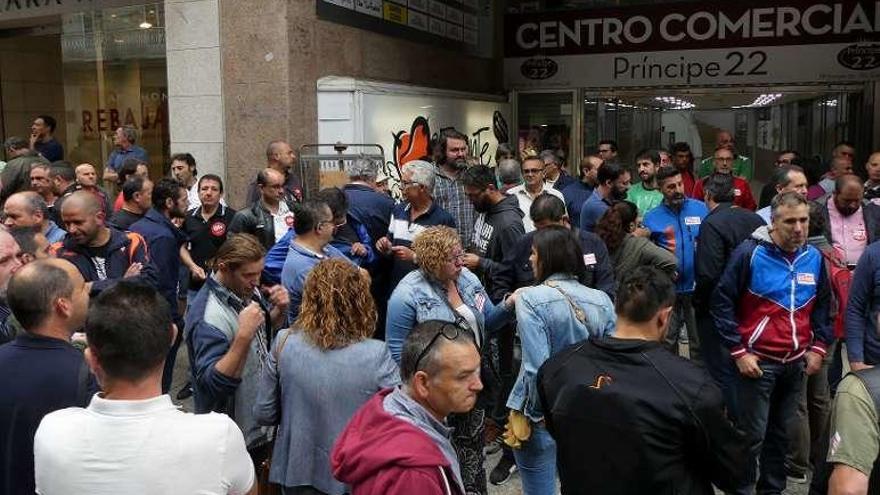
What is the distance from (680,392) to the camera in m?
2.54

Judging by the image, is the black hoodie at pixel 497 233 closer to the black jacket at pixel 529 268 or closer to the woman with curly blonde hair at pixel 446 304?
the black jacket at pixel 529 268

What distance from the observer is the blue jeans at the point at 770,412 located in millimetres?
4266

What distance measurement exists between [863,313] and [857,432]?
2195mm

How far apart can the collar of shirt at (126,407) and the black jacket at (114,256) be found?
2438 mm

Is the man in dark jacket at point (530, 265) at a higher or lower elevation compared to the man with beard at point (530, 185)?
lower

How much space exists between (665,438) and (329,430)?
1.26 m

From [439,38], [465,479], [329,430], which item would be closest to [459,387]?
[329,430]

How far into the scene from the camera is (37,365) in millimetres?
2557

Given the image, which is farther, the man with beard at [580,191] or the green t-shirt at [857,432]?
the man with beard at [580,191]

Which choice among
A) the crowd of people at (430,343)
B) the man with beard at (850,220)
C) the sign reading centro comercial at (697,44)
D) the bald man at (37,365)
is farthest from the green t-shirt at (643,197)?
the sign reading centro comercial at (697,44)

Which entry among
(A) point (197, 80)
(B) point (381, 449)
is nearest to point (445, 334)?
(B) point (381, 449)

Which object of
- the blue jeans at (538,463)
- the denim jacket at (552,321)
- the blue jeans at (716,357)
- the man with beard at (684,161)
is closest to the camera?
the denim jacket at (552,321)

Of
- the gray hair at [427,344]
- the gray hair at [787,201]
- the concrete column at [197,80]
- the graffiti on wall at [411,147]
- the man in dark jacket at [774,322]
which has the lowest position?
the man in dark jacket at [774,322]

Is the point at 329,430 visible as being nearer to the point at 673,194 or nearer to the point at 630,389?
the point at 630,389
